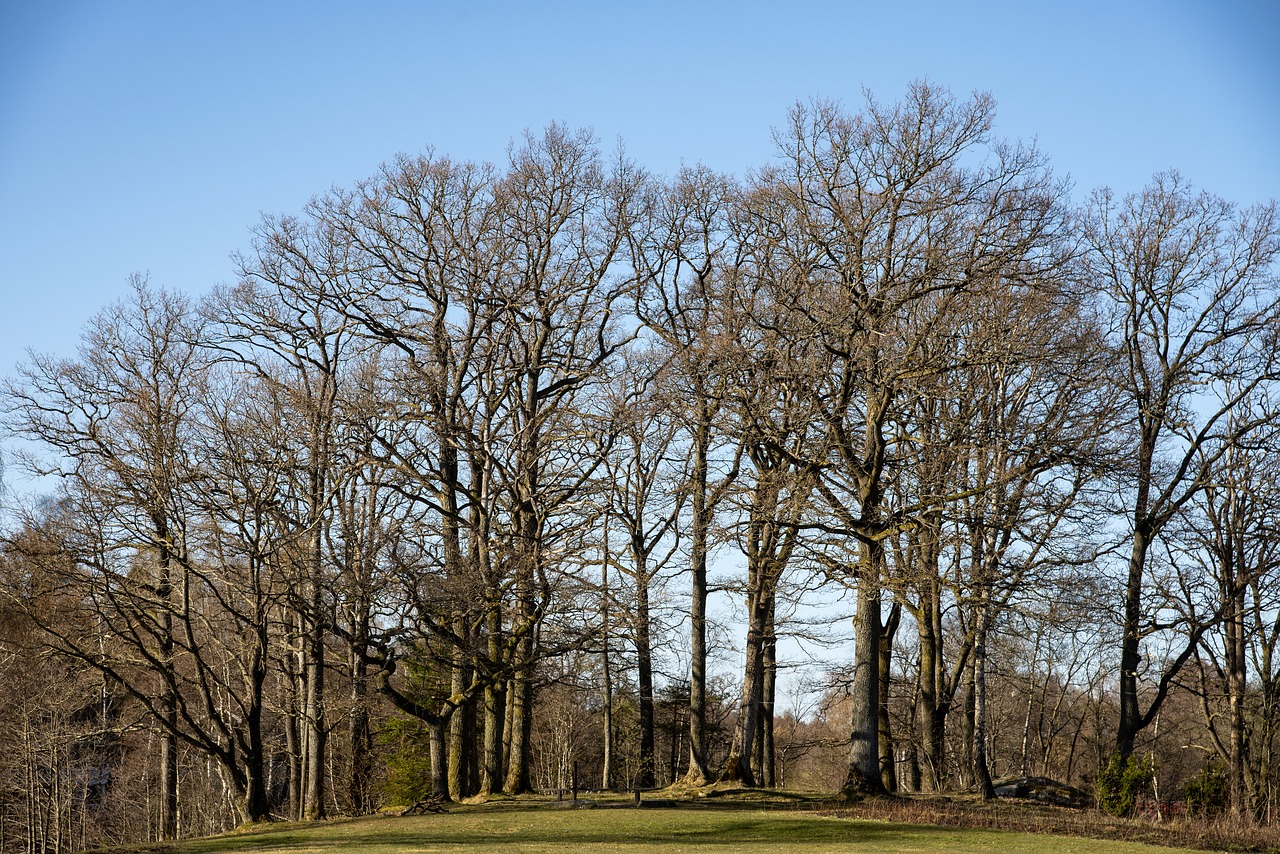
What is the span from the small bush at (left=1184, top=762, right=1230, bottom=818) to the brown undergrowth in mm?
2076

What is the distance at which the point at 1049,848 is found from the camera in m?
15.4

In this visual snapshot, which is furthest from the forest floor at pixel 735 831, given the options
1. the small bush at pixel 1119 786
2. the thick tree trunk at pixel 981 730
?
the thick tree trunk at pixel 981 730

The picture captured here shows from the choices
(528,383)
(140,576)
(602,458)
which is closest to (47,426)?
(140,576)

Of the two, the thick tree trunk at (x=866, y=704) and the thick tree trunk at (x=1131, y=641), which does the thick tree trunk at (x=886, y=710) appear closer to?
the thick tree trunk at (x=866, y=704)

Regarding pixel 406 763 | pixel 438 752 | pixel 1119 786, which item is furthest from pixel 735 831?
pixel 406 763

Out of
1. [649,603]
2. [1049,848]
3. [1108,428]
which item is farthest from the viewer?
[649,603]

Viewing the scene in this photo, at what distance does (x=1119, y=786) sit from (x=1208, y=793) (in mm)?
3620

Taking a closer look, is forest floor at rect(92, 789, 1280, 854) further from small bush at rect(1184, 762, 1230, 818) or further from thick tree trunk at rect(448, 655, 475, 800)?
small bush at rect(1184, 762, 1230, 818)

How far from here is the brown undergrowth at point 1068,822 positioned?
16750 millimetres

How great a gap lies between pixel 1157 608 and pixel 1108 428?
5277 millimetres

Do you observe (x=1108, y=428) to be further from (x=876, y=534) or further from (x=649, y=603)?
(x=649, y=603)

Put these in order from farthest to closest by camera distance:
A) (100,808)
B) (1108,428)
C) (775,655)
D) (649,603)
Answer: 1. (100,808)
2. (775,655)
3. (649,603)
4. (1108,428)

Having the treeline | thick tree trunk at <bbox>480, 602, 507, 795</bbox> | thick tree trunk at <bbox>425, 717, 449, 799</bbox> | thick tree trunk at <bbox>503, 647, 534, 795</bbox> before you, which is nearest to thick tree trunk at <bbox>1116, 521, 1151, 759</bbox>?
the treeline

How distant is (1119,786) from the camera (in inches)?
835
